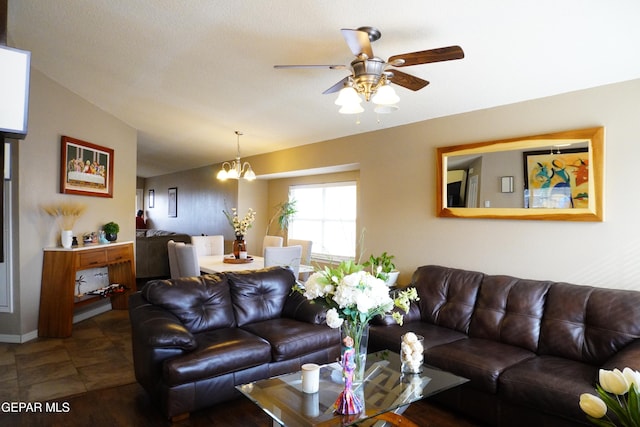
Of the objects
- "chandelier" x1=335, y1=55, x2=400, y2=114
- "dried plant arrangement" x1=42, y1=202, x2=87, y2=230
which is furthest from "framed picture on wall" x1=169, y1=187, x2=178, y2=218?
"chandelier" x1=335, y1=55, x2=400, y2=114

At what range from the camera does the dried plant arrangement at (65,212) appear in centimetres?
444

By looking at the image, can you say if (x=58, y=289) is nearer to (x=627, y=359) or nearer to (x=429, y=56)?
(x=429, y=56)

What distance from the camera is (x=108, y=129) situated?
546cm

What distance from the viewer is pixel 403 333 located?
309cm

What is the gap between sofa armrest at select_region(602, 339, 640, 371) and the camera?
2.12 meters

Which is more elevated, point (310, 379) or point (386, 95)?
point (386, 95)

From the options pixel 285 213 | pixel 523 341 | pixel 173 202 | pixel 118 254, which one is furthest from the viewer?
pixel 173 202

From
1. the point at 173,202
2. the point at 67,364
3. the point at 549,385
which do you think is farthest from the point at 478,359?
the point at 173,202

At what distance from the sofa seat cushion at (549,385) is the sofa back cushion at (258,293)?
2.03 meters

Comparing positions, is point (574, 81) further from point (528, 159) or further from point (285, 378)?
point (285, 378)

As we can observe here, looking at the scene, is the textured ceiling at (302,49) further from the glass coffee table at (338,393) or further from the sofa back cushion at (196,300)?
the glass coffee table at (338,393)

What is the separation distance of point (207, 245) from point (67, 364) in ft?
8.69

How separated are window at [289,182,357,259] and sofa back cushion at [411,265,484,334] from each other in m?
1.92

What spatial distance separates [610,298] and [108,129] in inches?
241
